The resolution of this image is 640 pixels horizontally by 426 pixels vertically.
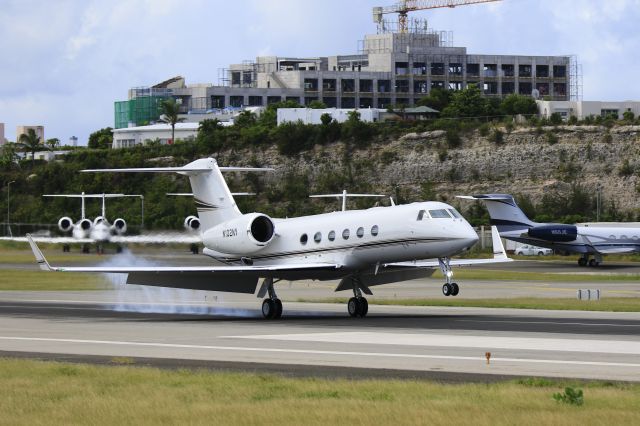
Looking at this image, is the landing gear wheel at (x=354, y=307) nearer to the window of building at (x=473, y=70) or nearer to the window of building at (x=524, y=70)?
the window of building at (x=473, y=70)

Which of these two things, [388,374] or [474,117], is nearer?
[388,374]

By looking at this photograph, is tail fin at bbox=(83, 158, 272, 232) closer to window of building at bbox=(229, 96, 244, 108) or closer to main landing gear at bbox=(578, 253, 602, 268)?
main landing gear at bbox=(578, 253, 602, 268)

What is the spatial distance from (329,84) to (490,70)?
25.9 meters

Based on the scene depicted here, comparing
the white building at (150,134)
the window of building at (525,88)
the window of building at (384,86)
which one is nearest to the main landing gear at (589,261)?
the white building at (150,134)

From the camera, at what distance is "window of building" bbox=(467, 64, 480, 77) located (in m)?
189

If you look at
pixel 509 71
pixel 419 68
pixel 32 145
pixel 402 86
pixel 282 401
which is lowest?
pixel 282 401

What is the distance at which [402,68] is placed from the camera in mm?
186000

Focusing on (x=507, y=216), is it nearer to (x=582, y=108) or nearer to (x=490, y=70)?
(x=582, y=108)

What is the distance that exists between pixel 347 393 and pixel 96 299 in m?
34.5

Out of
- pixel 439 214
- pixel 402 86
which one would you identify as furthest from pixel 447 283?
pixel 402 86

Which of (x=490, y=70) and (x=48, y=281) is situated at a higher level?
(x=490, y=70)

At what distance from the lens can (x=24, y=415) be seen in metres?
17.2

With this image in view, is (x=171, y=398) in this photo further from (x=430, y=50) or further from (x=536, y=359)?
(x=430, y=50)

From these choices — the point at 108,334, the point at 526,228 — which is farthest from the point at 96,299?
the point at 526,228
